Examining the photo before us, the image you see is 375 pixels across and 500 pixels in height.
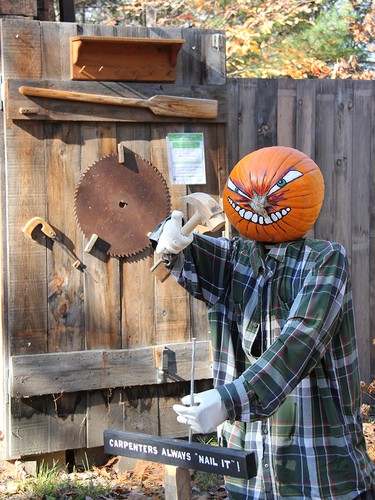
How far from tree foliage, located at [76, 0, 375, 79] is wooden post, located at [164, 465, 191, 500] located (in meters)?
9.20

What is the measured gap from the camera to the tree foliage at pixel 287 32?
11102mm

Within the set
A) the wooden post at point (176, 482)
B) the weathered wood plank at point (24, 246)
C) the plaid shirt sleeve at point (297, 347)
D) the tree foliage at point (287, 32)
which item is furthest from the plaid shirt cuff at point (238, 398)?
the tree foliage at point (287, 32)

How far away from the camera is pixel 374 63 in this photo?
1266 cm

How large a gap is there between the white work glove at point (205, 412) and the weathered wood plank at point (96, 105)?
2780 millimetres

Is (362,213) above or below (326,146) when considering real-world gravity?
below

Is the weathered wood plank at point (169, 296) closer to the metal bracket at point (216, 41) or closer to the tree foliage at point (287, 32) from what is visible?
the metal bracket at point (216, 41)

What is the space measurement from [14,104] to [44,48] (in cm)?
39

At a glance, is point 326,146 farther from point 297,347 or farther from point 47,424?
point 297,347

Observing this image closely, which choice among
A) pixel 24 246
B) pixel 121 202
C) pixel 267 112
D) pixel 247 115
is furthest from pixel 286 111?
pixel 24 246

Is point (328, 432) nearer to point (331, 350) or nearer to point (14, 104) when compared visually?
point (331, 350)

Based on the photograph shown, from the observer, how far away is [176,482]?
7.33 ft

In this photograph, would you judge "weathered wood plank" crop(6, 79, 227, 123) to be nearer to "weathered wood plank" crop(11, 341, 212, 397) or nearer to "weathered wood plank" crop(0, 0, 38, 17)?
"weathered wood plank" crop(0, 0, 38, 17)

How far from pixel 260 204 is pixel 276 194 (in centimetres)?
6

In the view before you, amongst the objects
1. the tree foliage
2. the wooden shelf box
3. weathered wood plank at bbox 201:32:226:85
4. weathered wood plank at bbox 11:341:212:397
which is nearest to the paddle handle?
the wooden shelf box
